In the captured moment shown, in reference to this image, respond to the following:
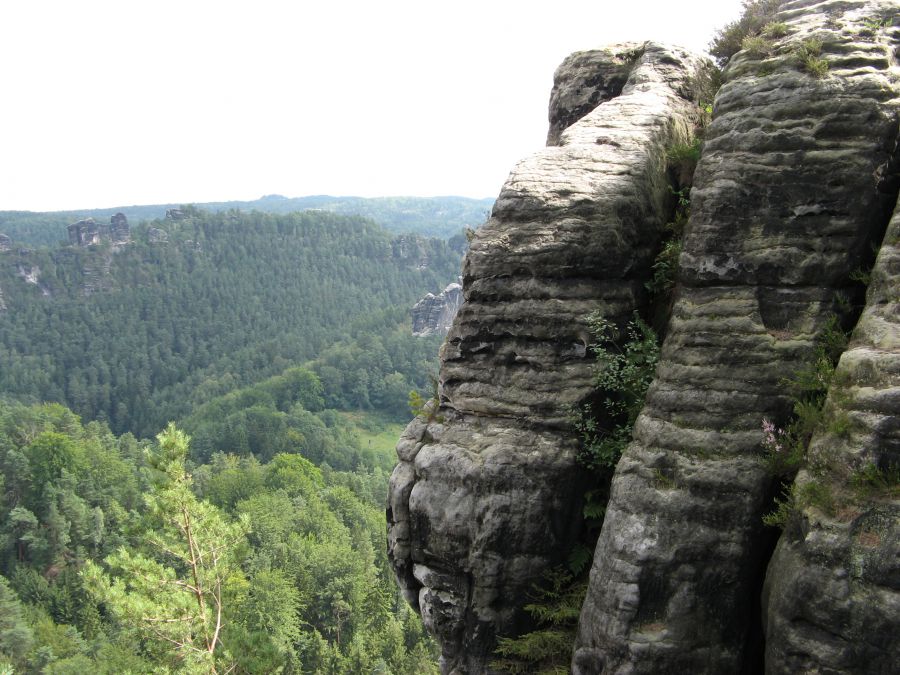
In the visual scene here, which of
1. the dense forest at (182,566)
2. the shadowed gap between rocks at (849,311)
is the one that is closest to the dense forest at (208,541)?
the dense forest at (182,566)

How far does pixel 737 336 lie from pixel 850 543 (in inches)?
116

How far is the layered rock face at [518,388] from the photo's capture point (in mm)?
10195

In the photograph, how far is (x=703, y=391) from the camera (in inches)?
355

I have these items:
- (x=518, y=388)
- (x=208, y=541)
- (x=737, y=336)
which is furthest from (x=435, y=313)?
(x=737, y=336)

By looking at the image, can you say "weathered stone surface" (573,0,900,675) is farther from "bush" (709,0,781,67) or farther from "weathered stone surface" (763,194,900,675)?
"bush" (709,0,781,67)

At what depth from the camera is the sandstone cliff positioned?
7.42 metres

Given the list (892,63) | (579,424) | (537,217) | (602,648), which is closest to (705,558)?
(602,648)

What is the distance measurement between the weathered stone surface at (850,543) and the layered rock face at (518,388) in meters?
3.31

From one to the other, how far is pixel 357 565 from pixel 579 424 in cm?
3945

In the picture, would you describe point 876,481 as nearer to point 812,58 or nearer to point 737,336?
point 737,336

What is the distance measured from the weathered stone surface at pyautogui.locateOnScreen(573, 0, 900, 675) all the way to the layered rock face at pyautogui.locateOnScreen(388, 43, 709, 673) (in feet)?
3.87

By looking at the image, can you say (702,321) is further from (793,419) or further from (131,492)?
(131,492)

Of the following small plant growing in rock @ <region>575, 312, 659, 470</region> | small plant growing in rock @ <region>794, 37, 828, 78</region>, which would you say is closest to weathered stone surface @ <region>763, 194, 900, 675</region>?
small plant growing in rock @ <region>575, 312, 659, 470</region>

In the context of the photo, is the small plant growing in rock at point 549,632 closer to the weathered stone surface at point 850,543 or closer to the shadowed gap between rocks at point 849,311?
the shadowed gap between rocks at point 849,311
